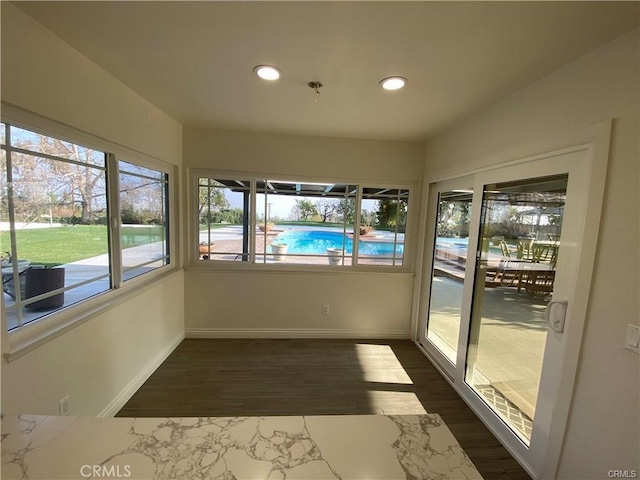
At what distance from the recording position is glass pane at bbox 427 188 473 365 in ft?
8.54

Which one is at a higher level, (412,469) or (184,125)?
(184,125)

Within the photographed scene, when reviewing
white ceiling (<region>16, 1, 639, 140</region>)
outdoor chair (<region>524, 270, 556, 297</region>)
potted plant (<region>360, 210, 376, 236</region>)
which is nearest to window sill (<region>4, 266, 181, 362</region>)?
white ceiling (<region>16, 1, 639, 140</region>)

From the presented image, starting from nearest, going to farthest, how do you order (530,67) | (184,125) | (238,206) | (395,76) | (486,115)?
1. (530,67)
2. (395,76)
3. (486,115)
4. (184,125)
5. (238,206)

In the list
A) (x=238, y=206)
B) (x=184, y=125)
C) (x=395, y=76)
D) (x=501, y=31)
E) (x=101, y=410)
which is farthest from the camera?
(x=238, y=206)

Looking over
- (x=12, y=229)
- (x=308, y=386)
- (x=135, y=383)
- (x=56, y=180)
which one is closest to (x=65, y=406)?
(x=135, y=383)

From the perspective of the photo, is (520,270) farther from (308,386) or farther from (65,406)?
(65,406)

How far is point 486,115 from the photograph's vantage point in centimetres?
217

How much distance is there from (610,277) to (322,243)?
8.23 ft

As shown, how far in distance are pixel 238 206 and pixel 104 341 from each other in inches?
71.3

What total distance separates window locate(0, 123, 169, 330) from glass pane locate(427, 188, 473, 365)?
3.00m

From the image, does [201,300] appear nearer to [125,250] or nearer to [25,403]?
[125,250]

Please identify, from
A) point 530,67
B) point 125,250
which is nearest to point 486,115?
point 530,67

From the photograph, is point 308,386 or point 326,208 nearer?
point 308,386

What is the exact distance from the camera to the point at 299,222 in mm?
3285
